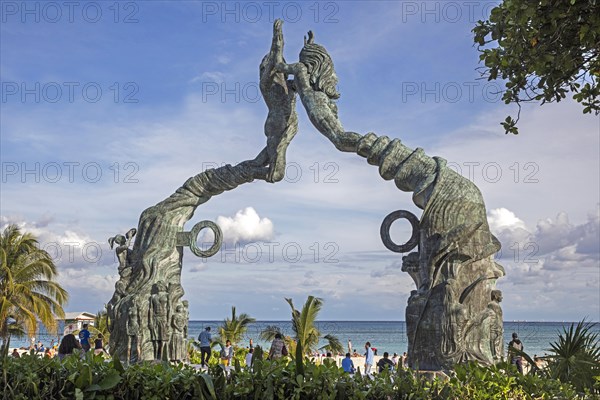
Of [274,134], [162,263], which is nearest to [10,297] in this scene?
[162,263]

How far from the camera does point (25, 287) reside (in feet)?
68.3

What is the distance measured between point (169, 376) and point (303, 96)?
860 cm

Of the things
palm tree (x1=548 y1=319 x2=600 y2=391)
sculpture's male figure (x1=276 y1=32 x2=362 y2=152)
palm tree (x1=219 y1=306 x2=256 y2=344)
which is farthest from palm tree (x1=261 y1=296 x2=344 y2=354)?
palm tree (x1=548 y1=319 x2=600 y2=391)

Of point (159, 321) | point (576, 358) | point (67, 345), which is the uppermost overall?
point (159, 321)

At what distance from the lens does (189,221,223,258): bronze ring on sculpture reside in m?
13.8

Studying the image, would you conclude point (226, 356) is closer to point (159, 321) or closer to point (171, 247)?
point (159, 321)

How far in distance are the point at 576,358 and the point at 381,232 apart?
5.78 m

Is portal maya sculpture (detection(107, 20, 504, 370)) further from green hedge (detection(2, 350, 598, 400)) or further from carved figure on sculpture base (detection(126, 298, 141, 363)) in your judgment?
green hedge (detection(2, 350, 598, 400))

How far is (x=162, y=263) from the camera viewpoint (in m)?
13.6

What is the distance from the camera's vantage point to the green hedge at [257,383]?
369cm

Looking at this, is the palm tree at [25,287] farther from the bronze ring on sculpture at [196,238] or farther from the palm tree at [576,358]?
the palm tree at [576,358]

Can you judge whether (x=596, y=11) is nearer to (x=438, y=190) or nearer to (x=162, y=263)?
(x=438, y=190)

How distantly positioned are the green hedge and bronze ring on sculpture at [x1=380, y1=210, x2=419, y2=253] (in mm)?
6471

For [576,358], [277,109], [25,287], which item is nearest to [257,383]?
[576,358]
